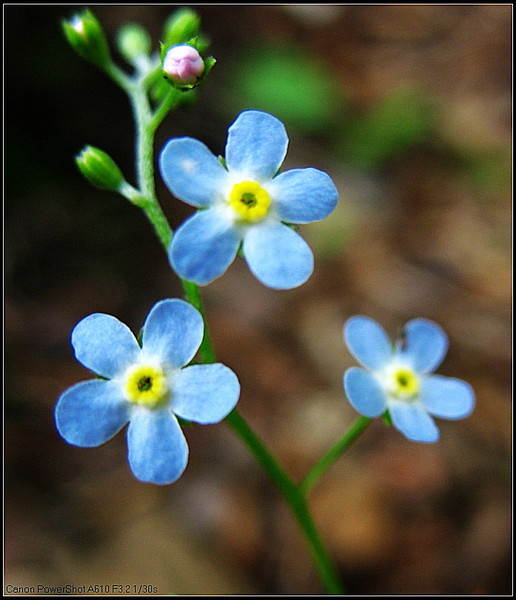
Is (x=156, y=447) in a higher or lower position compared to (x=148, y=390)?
lower

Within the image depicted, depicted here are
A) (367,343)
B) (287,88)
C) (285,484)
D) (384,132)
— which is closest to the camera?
(285,484)

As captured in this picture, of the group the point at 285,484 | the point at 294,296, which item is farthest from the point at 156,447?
the point at 294,296

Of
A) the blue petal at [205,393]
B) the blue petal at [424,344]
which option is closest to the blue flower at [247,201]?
the blue petal at [205,393]

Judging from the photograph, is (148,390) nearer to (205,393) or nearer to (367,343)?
(205,393)

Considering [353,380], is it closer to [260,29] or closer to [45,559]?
[45,559]

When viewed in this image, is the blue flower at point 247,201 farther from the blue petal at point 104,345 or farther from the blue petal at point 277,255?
the blue petal at point 104,345

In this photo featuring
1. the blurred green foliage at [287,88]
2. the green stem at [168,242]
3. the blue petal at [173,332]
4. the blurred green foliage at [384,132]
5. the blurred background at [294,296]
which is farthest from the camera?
the blurred green foliage at [384,132]
